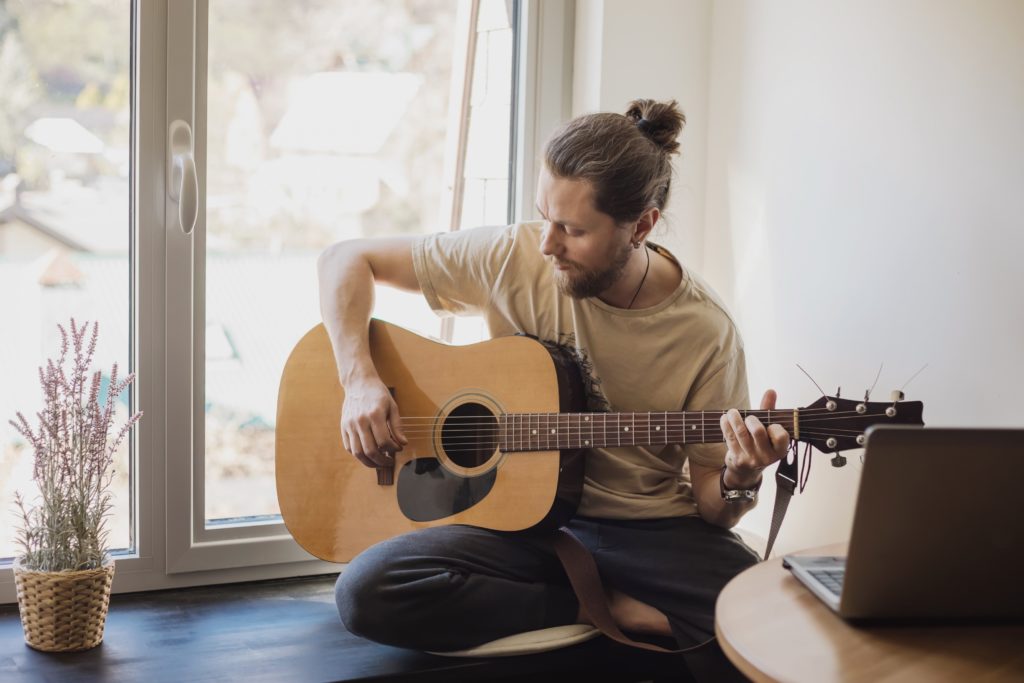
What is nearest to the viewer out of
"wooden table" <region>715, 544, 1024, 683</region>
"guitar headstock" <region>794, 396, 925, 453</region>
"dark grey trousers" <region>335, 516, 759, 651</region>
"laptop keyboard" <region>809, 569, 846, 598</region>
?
"wooden table" <region>715, 544, 1024, 683</region>

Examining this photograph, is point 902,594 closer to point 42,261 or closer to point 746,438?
point 746,438

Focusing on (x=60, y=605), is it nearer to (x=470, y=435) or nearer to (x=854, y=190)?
(x=470, y=435)

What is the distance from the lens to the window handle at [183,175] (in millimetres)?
2049

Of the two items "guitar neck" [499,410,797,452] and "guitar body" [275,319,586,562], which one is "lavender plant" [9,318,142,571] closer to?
"guitar body" [275,319,586,562]

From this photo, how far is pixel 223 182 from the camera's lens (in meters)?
2.16

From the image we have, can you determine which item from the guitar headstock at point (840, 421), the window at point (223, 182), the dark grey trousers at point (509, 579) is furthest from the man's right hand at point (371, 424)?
the guitar headstock at point (840, 421)

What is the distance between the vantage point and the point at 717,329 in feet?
6.13

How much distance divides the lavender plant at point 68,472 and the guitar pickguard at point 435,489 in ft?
1.81

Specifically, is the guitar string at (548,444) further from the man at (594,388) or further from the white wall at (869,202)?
the white wall at (869,202)

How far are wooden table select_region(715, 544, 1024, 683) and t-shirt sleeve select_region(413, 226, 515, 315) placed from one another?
0.98m

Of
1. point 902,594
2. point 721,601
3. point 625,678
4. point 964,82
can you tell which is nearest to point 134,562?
point 625,678

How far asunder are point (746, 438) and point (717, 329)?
1.40 feet

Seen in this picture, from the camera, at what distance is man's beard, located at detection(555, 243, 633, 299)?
182 cm

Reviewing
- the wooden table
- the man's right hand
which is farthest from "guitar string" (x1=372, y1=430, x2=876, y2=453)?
the wooden table
